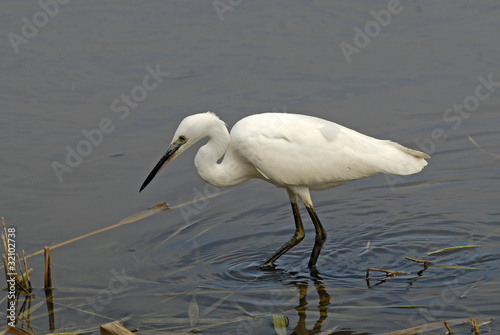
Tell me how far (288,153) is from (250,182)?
85.5 inches

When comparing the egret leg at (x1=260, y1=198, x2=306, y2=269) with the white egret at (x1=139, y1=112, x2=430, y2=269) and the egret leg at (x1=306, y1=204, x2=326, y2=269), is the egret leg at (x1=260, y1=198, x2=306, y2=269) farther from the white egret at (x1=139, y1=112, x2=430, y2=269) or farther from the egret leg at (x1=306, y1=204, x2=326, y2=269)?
the egret leg at (x1=306, y1=204, x2=326, y2=269)

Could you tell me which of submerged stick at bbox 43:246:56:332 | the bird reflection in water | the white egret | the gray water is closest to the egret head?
the white egret

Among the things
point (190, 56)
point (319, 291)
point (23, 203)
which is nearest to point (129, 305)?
point (319, 291)

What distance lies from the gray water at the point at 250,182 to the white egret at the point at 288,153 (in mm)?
779

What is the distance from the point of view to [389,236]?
7719mm

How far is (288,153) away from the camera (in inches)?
281

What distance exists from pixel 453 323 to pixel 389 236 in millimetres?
2021

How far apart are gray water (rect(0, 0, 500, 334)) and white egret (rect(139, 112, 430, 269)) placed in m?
0.78

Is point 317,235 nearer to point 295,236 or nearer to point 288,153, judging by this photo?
point 295,236

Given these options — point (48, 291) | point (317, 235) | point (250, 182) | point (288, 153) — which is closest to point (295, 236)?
point (317, 235)

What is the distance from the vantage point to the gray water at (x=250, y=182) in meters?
6.60

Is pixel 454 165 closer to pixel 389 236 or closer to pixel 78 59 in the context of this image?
pixel 389 236

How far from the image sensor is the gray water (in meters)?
6.60

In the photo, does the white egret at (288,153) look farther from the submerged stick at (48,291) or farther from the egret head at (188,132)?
the submerged stick at (48,291)
